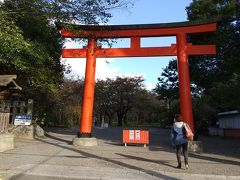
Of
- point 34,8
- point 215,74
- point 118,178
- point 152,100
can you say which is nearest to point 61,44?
point 215,74

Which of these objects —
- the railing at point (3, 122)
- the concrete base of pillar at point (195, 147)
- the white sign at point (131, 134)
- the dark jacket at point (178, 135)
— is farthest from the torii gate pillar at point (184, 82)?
the railing at point (3, 122)

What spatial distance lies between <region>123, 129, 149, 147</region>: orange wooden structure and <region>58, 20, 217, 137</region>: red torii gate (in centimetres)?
187

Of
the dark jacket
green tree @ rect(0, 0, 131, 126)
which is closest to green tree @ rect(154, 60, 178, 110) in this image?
green tree @ rect(0, 0, 131, 126)

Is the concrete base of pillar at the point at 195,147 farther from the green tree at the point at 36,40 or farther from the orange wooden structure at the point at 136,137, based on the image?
the green tree at the point at 36,40

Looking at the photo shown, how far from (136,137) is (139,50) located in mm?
4413

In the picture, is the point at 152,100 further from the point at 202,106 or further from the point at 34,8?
the point at 34,8

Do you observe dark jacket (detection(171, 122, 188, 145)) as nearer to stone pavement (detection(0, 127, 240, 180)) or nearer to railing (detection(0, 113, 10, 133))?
stone pavement (detection(0, 127, 240, 180))

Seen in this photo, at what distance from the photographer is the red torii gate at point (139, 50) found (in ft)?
60.4

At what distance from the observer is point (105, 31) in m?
19.2

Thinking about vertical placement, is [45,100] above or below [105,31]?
below

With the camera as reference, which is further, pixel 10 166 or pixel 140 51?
pixel 140 51

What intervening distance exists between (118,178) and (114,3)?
6.24 m

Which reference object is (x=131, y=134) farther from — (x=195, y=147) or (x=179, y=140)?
(x=179, y=140)

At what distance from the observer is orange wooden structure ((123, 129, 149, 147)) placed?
19.0 metres
